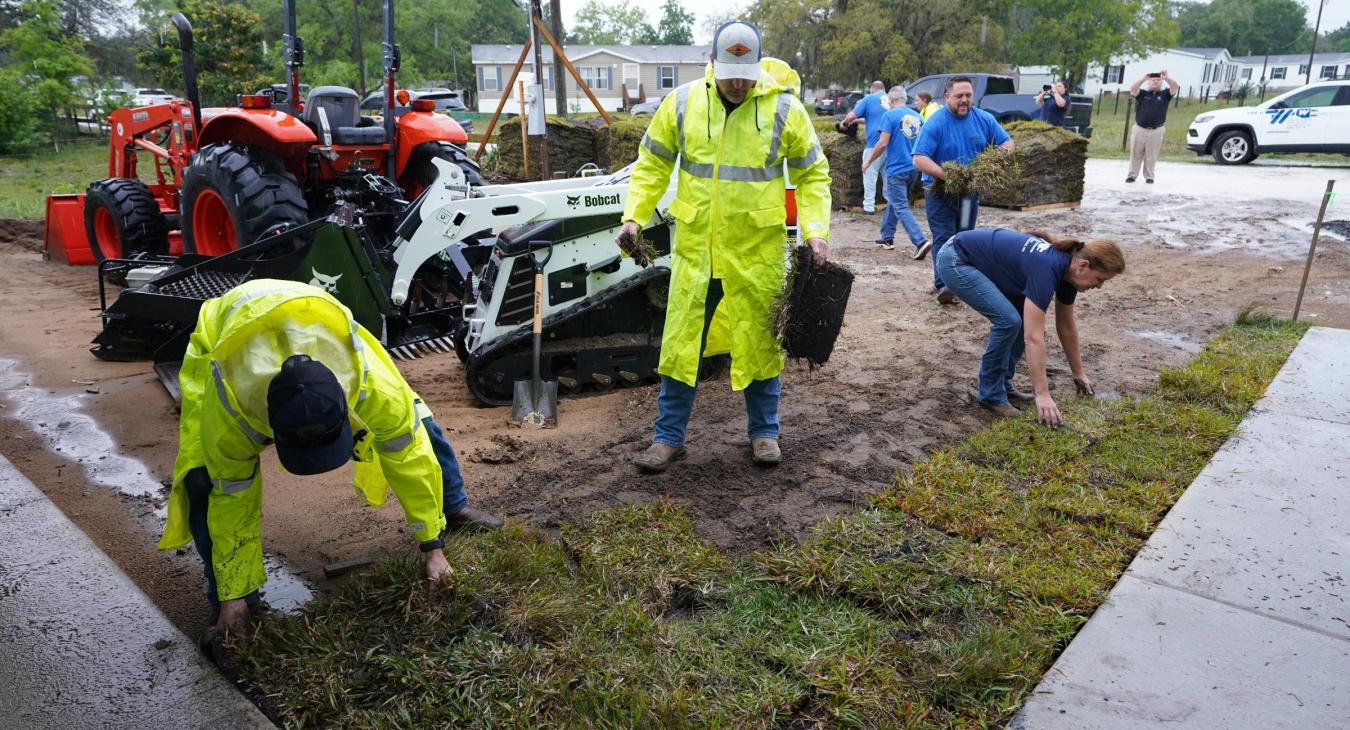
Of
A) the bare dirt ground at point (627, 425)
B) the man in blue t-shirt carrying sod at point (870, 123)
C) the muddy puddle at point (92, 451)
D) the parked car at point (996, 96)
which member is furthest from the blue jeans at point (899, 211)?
the parked car at point (996, 96)

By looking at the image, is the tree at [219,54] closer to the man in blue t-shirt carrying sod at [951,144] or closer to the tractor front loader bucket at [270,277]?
the tractor front loader bucket at [270,277]

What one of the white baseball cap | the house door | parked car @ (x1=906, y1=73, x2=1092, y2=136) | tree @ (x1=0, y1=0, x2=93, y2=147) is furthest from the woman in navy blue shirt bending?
the house door

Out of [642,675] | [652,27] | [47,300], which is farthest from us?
[652,27]

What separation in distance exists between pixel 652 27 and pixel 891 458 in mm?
76690

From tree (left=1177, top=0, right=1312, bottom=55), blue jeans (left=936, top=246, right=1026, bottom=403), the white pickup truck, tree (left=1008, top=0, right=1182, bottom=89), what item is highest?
tree (left=1177, top=0, right=1312, bottom=55)

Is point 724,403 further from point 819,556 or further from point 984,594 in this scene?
point 984,594

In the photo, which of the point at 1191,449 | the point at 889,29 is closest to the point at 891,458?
the point at 1191,449

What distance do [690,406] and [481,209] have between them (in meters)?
1.76

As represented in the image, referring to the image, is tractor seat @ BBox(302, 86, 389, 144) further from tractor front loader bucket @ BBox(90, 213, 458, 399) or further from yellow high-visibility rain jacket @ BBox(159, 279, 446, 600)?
yellow high-visibility rain jacket @ BBox(159, 279, 446, 600)

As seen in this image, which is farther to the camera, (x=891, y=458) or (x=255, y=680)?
(x=891, y=458)

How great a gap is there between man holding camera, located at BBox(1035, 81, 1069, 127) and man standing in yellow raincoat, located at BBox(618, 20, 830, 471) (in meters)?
13.1

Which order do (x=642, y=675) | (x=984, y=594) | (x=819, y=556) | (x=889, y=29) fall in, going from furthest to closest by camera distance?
(x=889, y=29)
(x=819, y=556)
(x=984, y=594)
(x=642, y=675)

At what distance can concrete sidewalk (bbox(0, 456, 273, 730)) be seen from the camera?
8.71 feet

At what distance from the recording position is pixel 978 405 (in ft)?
16.8
